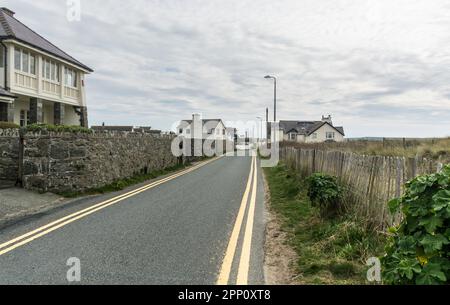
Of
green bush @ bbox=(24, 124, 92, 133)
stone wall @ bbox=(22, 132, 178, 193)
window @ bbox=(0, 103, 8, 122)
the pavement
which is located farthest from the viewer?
window @ bbox=(0, 103, 8, 122)

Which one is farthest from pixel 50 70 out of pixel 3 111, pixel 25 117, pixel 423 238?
pixel 423 238

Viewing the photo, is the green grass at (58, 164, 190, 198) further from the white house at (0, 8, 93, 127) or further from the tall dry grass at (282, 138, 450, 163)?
the tall dry grass at (282, 138, 450, 163)

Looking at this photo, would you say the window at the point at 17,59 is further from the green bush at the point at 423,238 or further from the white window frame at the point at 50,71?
the green bush at the point at 423,238

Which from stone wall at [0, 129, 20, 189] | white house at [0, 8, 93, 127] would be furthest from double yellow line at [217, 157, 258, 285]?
white house at [0, 8, 93, 127]

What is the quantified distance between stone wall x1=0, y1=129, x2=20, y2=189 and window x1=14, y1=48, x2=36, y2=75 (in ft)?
46.7

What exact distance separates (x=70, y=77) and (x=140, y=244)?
1112 inches

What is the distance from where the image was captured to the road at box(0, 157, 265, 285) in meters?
4.93

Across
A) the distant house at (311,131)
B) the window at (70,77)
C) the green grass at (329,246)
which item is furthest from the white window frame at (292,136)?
the green grass at (329,246)

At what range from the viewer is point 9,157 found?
11531mm

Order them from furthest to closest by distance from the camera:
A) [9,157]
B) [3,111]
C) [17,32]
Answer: [17,32], [3,111], [9,157]

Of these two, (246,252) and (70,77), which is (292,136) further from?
(246,252)

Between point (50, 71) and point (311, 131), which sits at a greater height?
point (50, 71)
